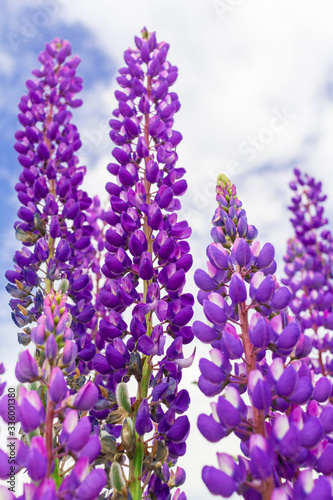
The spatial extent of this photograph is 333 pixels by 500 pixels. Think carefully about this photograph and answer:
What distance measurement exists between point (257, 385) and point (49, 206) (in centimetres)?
261

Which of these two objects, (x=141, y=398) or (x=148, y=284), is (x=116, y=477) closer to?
(x=141, y=398)

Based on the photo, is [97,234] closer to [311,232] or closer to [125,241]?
[125,241]

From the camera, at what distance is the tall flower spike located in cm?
253

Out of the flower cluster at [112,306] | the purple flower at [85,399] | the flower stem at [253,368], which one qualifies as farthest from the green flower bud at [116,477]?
the flower stem at [253,368]

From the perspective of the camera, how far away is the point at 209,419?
2.02m

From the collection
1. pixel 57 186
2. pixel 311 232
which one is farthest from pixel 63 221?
pixel 311 232

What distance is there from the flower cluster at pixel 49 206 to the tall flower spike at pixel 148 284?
59 cm

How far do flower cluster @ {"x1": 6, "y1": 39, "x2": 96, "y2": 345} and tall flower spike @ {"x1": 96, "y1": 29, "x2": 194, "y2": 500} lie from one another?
592 mm

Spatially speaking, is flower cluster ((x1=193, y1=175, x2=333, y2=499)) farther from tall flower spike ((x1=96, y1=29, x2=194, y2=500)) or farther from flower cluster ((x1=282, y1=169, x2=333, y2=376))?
flower cluster ((x1=282, y1=169, x2=333, y2=376))

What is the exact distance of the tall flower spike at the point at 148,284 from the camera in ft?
8.29

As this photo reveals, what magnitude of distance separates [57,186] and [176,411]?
7.68 ft

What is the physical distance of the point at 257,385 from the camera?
1961 mm

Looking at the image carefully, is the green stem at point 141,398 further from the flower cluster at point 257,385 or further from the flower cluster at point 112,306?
the flower cluster at point 257,385

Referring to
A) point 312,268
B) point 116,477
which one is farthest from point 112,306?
point 312,268
